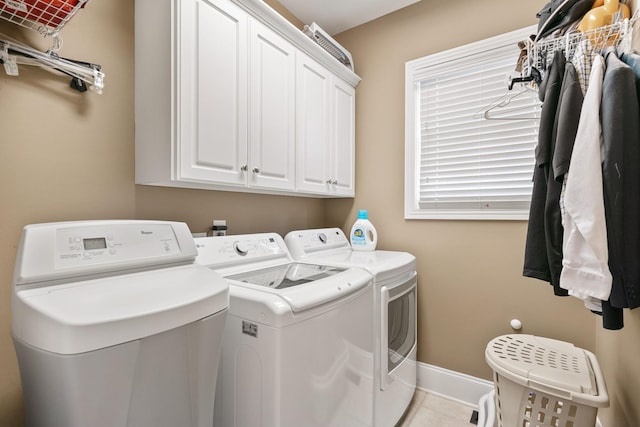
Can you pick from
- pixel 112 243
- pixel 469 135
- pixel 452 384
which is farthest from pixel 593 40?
pixel 452 384

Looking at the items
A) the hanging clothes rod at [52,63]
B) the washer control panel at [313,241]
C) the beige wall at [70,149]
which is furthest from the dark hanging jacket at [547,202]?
the hanging clothes rod at [52,63]

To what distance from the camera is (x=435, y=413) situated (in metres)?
1.94

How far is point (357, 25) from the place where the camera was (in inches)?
99.7

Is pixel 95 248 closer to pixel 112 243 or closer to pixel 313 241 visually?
pixel 112 243

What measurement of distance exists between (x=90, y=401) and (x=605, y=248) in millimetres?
1295

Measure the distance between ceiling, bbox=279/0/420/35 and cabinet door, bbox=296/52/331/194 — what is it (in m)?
0.54

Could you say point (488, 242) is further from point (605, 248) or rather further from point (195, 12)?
point (195, 12)

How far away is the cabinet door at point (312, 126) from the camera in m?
1.98

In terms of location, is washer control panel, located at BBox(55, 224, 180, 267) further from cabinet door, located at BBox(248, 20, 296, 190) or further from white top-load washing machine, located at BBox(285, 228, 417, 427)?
white top-load washing machine, located at BBox(285, 228, 417, 427)

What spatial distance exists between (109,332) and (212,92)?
1136mm

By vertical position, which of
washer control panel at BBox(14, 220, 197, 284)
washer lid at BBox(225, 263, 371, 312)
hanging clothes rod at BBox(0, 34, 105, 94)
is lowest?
washer lid at BBox(225, 263, 371, 312)

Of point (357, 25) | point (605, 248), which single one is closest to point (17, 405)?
point (605, 248)

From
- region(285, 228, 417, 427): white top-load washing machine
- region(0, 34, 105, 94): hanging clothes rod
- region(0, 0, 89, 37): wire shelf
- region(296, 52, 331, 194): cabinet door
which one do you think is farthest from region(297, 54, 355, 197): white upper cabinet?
region(0, 0, 89, 37): wire shelf

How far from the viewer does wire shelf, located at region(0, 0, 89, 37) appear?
3.38 feet
